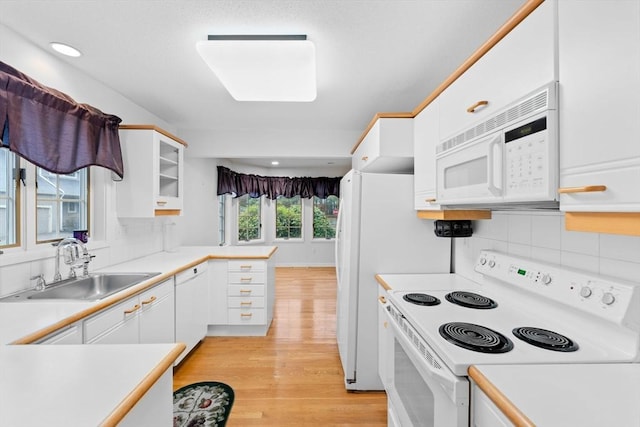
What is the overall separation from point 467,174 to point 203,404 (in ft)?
7.30

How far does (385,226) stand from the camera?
2125 mm

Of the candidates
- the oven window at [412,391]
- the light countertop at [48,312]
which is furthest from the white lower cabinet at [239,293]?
the oven window at [412,391]

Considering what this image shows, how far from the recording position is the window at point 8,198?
1697mm

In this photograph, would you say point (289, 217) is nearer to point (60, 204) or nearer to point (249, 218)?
point (249, 218)

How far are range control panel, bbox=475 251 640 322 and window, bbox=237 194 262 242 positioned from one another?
496 cm

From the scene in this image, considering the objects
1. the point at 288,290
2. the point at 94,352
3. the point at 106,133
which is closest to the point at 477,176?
the point at 94,352

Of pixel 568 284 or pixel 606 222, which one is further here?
pixel 568 284

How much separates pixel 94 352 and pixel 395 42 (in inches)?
82.4

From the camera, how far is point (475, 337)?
1107 millimetres

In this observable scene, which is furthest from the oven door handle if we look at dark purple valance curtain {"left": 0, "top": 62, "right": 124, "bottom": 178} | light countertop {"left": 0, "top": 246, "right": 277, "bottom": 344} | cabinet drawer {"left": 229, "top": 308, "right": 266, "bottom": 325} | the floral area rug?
dark purple valance curtain {"left": 0, "top": 62, "right": 124, "bottom": 178}

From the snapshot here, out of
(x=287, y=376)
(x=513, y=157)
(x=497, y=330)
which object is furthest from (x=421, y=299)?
(x=287, y=376)

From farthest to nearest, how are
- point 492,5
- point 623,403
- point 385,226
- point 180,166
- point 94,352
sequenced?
1. point 180,166
2. point 385,226
3. point 492,5
4. point 94,352
5. point 623,403

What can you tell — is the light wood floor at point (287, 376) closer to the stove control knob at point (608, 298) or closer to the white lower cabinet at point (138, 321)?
the white lower cabinet at point (138, 321)

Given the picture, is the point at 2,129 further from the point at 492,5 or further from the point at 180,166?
the point at 492,5
